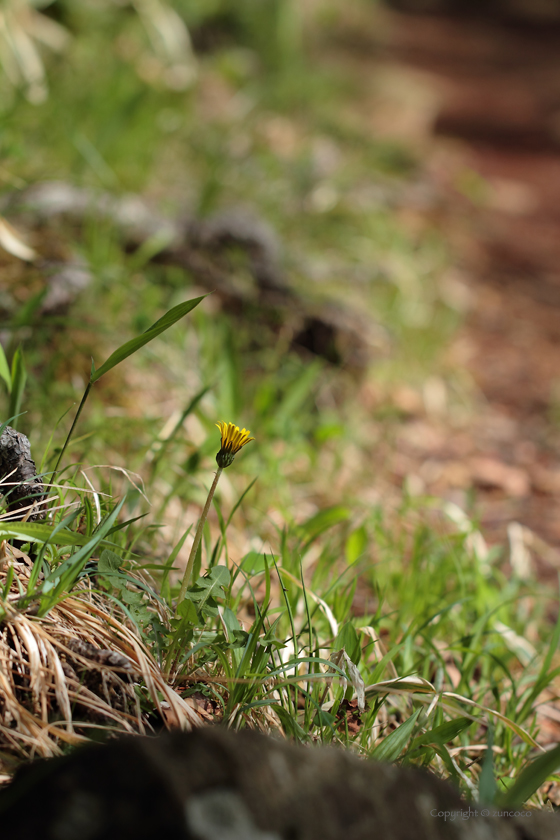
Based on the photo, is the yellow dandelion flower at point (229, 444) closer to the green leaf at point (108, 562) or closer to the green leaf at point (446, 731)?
the green leaf at point (108, 562)

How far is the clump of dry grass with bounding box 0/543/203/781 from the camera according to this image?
0.81 meters

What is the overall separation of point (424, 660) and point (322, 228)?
2620 millimetres

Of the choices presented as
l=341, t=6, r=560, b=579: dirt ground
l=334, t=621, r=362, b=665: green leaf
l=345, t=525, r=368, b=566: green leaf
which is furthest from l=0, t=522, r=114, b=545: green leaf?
l=341, t=6, r=560, b=579: dirt ground

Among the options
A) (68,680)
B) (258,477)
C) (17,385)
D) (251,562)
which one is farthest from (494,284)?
(68,680)

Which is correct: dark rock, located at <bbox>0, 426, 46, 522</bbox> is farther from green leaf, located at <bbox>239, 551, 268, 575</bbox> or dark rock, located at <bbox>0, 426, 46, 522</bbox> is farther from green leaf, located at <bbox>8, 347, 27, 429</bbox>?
green leaf, located at <bbox>239, 551, 268, 575</bbox>

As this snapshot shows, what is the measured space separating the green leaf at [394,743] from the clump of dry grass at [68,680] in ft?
0.93

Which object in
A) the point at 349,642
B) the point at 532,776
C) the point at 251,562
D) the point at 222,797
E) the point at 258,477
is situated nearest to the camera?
the point at 222,797

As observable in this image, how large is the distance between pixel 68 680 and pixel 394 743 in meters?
Answer: 0.49

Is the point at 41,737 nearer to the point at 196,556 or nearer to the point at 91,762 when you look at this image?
the point at 91,762

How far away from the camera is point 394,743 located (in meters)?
0.99

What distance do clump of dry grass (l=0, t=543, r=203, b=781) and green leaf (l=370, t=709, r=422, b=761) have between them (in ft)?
0.93

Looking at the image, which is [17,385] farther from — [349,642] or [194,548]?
[349,642]

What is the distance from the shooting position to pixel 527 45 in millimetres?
15242

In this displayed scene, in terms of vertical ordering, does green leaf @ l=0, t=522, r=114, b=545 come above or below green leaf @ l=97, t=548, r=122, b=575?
above
